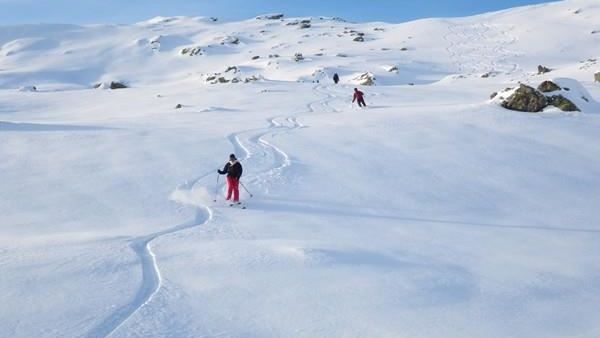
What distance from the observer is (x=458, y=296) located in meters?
6.25

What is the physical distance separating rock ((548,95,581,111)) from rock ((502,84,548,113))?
12.8 inches

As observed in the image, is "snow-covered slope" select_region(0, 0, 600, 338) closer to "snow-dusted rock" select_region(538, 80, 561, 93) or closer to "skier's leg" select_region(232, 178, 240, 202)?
"skier's leg" select_region(232, 178, 240, 202)

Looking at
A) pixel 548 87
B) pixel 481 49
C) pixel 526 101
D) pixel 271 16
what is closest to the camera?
pixel 526 101

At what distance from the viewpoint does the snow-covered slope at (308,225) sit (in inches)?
221

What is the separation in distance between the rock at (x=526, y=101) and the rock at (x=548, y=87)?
71 cm

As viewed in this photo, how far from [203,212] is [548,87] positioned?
53.9 ft

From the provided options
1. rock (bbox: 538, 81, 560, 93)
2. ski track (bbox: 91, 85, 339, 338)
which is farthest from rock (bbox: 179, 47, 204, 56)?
rock (bbox: 538, 81, 560, 93)

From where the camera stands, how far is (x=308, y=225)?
8.98 meters

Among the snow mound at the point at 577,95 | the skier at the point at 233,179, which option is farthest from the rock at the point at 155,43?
the skier at the point at 233,179

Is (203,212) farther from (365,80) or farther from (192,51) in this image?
(192,51)

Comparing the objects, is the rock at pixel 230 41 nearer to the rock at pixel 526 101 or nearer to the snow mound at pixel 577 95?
the snow mound at pixel 577 95

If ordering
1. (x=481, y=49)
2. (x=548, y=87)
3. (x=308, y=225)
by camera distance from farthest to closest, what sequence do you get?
1. (x=481, y=49)
2. (x=548, y=87)
3. (x=308, y=225)

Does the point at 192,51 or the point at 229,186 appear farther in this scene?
the point at 192,51

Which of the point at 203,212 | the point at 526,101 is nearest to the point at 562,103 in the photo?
the point at 526,101
